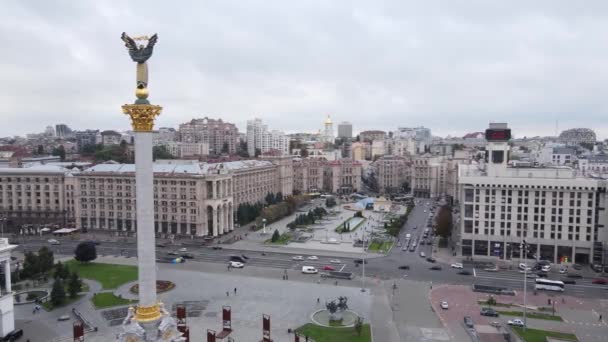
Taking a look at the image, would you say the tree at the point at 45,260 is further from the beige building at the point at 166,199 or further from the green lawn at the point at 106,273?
the beige building at the point at 166,199

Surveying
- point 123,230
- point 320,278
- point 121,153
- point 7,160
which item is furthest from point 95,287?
point 121,153

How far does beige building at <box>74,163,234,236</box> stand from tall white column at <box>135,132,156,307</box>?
57536mm

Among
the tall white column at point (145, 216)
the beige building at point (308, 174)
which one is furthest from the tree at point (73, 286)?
the beige building at point (308, 174)

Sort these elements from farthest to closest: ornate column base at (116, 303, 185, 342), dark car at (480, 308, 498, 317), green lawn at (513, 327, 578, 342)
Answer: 1. dark car at (480, 308, 498, 317)
2. green lawn at (513, 327, 578, 342)
3. ornate column base at (116, 303, 185, 342)

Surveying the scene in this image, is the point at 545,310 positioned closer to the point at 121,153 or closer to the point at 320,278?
the point at 320,278

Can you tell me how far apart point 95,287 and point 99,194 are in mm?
39400

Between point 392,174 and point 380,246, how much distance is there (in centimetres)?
8166

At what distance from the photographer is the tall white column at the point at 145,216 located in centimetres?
2617

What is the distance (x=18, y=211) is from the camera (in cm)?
9250

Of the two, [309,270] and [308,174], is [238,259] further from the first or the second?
[308,174]

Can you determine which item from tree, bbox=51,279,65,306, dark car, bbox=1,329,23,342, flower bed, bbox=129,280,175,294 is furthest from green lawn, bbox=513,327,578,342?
tree, bbox=51,279,65,306

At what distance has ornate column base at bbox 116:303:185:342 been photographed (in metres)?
25.0

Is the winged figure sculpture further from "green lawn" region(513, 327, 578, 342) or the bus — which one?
the bus

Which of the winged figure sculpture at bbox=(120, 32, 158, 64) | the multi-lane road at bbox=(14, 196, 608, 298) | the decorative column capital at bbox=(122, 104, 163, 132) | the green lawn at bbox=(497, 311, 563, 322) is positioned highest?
the winged figure sculpture at bbox=(120, 32, 158, 64)
